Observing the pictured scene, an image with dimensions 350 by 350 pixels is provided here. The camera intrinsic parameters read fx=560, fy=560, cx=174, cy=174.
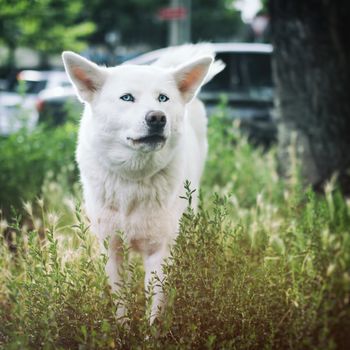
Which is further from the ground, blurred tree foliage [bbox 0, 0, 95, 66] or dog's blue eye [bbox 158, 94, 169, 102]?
blurred tree foliage [bbox 0, 0, 95, 66]

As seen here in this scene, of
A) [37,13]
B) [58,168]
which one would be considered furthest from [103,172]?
[37,13]

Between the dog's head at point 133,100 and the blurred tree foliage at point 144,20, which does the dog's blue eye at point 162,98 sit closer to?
the dog's head at point 133,100

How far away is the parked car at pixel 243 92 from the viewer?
343 inches

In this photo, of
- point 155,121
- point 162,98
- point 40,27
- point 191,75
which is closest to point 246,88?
point 40,27

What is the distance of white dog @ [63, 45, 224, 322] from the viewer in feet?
10.5

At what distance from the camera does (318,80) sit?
5938mm

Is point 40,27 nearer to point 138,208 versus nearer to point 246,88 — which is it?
point 246,88

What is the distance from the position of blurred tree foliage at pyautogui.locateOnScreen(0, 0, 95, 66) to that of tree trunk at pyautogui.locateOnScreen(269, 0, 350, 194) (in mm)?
3678

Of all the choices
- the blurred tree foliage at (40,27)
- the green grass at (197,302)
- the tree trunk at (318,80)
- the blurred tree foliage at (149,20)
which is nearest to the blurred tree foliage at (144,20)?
the blurred tree foliage at (149,20)

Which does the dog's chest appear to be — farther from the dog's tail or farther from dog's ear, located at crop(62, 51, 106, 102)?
the dog's tail

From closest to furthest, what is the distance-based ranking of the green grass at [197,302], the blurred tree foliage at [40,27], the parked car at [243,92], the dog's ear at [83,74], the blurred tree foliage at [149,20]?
the green grass at [197,302]
the dog's ear at [83,74]
the parked car at [243,92]
the blurred tree foliage at [40,27]
the blurred tree foliage at [149,20]

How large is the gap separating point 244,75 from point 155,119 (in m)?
6.63

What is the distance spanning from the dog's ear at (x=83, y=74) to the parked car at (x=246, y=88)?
5142mm

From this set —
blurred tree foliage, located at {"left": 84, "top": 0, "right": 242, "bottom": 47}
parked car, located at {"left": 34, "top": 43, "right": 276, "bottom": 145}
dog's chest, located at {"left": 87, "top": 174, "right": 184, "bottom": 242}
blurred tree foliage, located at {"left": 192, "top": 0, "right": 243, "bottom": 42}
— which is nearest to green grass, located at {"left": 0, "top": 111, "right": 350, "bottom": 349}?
dog's chest, located at {"left": 87, "top": 174, "right": 184, "bottom": 242}
